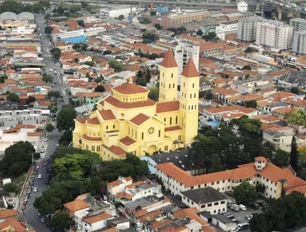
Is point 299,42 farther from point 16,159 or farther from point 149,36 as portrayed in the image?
point 16,159

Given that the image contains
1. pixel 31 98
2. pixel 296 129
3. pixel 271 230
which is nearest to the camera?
pixel 271 230

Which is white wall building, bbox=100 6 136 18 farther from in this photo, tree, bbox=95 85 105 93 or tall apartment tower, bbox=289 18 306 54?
tree, bbox=95 85 105 93

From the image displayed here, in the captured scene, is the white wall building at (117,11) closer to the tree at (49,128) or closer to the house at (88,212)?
the tree at (49,128)

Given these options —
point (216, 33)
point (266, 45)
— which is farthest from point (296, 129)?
point (216, 33)

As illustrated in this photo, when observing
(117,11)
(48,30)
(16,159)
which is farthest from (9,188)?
(117,11)

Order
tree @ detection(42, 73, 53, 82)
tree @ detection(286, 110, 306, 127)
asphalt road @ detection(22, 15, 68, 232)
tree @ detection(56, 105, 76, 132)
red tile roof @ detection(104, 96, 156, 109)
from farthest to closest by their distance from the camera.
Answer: tree @ detection(42, 73, 53, 82) < tree @ detection(286, 110, 306, 127) < tree @ detection(56, 105, 76, 132) < red tile roof @ detection(104, 96, 156, 109) < asphalt road @ detection(22, 15, 68, 232)

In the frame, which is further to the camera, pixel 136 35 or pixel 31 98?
pixel 136 35

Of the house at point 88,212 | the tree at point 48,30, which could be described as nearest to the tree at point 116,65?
the tree at point 48,30

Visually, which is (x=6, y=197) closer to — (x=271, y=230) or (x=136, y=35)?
(x=271, y=230)

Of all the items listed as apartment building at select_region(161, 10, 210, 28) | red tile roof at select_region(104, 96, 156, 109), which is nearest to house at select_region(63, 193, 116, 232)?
red tile roof at select_region(104, 96, 156, 109)
